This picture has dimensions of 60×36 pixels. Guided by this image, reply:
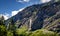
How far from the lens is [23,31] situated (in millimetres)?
79062

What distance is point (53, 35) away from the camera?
73.2m

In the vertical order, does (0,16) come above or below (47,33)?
above

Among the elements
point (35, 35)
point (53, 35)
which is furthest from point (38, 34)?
point (53, 35)

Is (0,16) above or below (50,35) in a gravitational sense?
above

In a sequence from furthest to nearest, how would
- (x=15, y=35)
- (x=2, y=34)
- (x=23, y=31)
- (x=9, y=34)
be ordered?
(x=23, y=31)
(x=15, y=35)
(x=9, y=34)
(x=2, y=34)

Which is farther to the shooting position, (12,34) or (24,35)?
(24,35)

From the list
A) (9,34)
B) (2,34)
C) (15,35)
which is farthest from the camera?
(15,35)

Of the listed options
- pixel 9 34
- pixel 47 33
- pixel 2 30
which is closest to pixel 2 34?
pixel 2 30

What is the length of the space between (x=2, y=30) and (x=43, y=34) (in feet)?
60.5

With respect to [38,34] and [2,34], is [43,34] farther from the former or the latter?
[2,34]

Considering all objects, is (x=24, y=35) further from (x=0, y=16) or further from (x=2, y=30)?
(x=2, y=30)

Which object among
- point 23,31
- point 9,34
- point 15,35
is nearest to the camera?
point 9,34

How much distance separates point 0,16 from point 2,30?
22.8 meters

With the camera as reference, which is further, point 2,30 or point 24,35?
point 24,35
